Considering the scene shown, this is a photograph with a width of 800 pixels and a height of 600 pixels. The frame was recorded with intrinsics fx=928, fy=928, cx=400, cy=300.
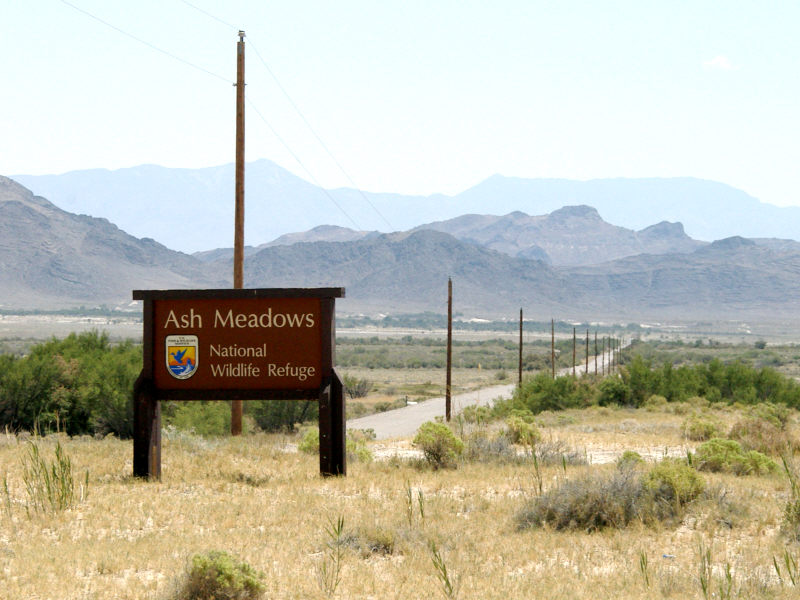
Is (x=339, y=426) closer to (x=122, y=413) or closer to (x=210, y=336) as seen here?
(x=210, y=336)

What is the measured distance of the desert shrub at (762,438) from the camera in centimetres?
1712

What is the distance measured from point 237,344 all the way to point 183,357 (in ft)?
2.49

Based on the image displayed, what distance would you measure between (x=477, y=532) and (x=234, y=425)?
37.2 feet

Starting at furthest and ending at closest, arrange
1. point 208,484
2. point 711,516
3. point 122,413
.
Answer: point 122,413, point 208,484, point 711,516

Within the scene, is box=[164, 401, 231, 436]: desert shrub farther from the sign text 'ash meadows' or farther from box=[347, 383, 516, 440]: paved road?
the sign text 'ash meadows'

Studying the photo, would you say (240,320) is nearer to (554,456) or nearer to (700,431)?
(554,456)

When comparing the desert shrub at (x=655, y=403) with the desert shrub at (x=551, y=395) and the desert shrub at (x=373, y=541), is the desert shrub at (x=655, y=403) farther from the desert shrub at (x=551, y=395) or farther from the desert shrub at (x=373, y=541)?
the desert shrub at (x=373, y=541)

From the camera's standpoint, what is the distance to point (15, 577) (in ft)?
24.4

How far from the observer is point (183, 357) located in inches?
496

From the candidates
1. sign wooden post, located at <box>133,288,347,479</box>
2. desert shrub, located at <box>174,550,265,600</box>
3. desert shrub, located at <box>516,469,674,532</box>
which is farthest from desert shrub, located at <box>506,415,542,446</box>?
desert shrub, located at <box>174,550,265,600</box>

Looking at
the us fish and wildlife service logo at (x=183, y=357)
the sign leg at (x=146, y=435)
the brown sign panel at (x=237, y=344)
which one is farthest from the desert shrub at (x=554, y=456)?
the sign leg at (x=146, y=435)

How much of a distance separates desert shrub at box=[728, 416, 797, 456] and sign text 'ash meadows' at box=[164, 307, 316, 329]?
899 centimetres

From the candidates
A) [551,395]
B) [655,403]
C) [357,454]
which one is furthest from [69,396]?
[551,395]

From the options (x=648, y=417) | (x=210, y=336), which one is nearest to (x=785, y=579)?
(x=210, y=336)
